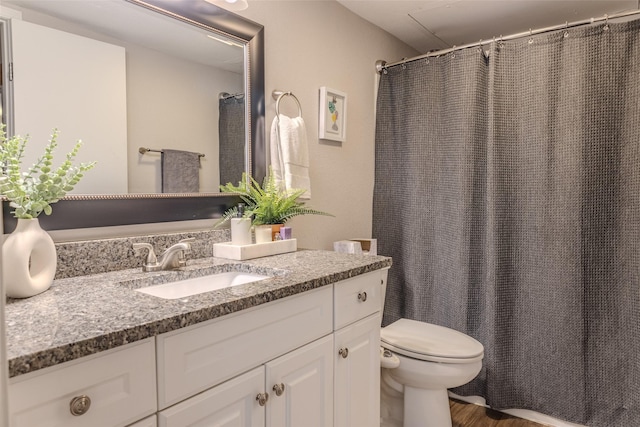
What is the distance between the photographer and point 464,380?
5.76 ft

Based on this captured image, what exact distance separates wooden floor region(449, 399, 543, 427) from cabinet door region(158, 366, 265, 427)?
1.42m

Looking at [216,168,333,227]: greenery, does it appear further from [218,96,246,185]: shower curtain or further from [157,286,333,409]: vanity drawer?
[157,286,333,409]: vanity drawer

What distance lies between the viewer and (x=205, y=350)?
90cm

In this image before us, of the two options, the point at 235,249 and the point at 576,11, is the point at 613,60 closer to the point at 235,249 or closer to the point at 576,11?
the point at 576,11

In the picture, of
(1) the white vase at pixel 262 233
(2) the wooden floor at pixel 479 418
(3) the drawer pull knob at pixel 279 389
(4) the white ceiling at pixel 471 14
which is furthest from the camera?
(4) the white ceiling at pixel 471 14

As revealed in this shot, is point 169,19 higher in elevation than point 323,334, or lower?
higher

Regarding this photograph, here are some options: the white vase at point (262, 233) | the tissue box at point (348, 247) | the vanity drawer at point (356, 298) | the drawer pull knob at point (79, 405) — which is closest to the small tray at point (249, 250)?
the white vase at point (262, 233)

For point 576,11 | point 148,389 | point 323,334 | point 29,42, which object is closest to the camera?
point 148,389

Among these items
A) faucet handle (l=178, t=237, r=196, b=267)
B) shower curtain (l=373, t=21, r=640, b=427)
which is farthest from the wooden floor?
faucet handle (l=178, t=237, r=196, b=267)

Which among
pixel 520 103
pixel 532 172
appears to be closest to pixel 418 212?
pixel 532 172

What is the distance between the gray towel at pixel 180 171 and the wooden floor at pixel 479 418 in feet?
5.62

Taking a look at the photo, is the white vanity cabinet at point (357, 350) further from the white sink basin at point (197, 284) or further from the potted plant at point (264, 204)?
the potted plant at point (264, 204)

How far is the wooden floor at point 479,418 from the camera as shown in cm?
204

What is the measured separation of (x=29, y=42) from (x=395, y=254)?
6.53 ft
